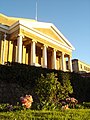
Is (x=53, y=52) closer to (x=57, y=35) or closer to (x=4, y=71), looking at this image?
(x=57, y=35)

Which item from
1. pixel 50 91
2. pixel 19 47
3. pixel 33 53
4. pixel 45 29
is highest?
pixel 45 29

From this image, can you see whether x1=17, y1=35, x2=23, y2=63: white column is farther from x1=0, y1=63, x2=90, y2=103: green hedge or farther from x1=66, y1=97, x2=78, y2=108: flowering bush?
x1=66, y1=97, x2=78, y2=108: flowering bush

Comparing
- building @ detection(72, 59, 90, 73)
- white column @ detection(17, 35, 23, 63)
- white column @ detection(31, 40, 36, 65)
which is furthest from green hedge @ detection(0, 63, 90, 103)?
building @ detection(72, 59, 90, 73)

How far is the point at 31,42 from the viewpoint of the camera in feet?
113

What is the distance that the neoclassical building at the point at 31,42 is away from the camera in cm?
3266

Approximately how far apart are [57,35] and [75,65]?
15340 mm

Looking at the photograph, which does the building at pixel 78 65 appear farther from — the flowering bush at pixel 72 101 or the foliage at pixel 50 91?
the flowering bush at pixel 72 101

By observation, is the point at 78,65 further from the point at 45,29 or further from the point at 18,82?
the point at 18,82

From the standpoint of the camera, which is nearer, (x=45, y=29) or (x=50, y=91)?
(x=50, y=91)

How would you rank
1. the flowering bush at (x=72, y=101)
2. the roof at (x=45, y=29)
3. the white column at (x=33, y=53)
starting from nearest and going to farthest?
the flowering bush at (x=72, y=101)
the white column at (x=33, y=53)
the roof at (x=45, y=29)

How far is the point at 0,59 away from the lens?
33125 millimetres

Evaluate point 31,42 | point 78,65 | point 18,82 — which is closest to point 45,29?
point 31,42

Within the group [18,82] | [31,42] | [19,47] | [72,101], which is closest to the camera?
[72,101]

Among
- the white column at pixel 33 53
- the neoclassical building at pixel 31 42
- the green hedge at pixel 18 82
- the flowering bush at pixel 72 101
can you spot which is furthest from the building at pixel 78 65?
the flowering bush at pixel 72 101
